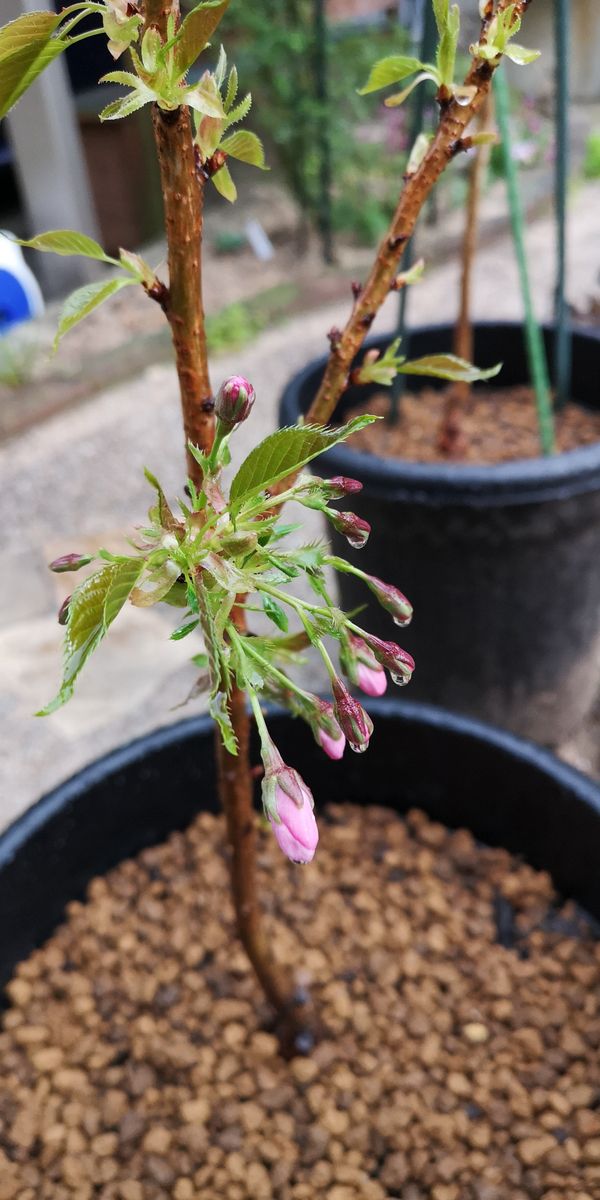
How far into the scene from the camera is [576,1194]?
893 millimetres

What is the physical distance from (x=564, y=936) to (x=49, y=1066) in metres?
0.60

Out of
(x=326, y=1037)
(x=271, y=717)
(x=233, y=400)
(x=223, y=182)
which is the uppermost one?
(x=223, y=182)

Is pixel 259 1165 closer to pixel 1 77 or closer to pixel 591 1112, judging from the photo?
pixel 591 1112

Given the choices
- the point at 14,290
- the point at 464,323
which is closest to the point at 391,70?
the point at 464,323

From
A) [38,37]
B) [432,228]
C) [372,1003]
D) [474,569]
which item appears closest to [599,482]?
[474,569]

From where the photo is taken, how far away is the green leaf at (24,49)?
1.65 ft

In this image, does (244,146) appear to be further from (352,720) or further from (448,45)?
(352,720)

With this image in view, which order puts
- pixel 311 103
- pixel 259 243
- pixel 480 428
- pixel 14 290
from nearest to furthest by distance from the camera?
pixel 480 428
pixel 14 290
pixel 311 103
pixel 259 243

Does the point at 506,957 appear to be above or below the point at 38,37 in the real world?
below

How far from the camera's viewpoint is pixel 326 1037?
3.53 feet

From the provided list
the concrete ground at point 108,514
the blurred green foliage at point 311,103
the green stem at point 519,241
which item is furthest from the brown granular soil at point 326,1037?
the blurred green foliage at point 311,103

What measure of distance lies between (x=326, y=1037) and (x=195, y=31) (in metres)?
0.97

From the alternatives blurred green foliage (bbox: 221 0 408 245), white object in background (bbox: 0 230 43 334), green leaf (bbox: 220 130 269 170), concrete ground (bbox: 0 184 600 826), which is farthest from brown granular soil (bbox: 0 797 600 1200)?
blurred green foliage (bbox: 221 0 408 245)

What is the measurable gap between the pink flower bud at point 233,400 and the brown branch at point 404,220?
0.15 meters
